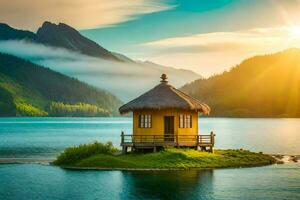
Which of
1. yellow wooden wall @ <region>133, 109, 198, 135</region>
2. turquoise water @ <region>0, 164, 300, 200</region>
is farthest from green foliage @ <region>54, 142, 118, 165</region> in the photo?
yellow wooden wall @ <region>133, 109, 198, 135</region>

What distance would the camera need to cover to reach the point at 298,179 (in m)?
44.6

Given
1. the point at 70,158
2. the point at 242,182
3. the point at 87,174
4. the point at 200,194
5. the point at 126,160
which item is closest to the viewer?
the point at 200,194

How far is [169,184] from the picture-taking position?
1612 inches

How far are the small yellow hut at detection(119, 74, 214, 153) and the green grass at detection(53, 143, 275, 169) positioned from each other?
4.90ft

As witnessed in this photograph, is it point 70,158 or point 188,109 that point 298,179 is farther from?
point 70,158

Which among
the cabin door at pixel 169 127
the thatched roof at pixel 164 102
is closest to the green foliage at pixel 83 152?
the thatched roof at pixel 164 102

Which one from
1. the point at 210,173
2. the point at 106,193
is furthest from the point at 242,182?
the point at 106,193

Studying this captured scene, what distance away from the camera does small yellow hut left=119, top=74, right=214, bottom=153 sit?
2111 inches

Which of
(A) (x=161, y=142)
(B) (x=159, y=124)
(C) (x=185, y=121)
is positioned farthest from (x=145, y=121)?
(C) (x=185, y=121)

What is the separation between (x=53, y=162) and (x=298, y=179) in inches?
921

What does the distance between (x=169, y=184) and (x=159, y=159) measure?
8.93 meters

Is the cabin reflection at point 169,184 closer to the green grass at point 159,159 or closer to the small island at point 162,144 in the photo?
the green grass at point 159,159

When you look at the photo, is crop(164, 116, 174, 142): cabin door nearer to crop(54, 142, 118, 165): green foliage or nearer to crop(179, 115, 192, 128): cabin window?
crop(179, 115, 192, 128): cabin window

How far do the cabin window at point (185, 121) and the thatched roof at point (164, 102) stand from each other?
1224mm
